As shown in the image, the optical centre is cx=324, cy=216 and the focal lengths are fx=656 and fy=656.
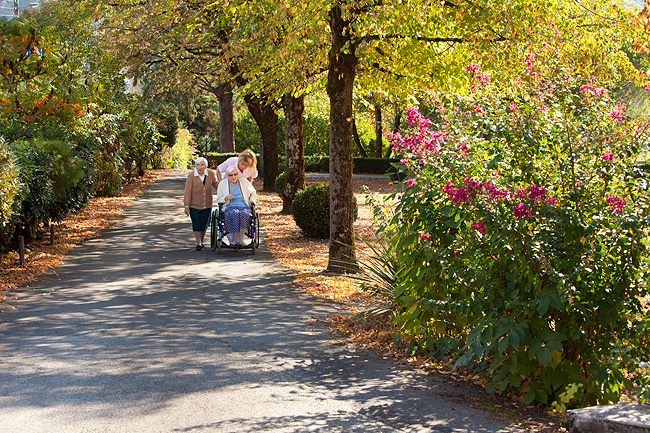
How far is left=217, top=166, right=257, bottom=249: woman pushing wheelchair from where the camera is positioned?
11.9m

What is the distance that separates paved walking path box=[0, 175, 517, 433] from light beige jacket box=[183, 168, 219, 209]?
2784 millimetres

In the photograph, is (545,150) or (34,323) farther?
(34,323)

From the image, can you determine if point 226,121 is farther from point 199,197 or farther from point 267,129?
point 199,197

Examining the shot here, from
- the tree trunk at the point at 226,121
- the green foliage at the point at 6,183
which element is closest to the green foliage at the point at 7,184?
the green foliage at the point at 6,183

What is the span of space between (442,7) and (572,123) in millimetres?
5709

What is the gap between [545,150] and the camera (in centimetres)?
505

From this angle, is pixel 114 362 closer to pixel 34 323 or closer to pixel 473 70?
pixel 34 323

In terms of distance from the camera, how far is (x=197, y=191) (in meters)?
12.4

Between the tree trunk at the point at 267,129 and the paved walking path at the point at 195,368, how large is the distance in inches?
499

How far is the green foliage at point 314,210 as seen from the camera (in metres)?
13.7

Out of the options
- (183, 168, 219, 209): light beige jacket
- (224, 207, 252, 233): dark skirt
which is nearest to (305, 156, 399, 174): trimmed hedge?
(183, 168, 219, 209): light beige jacket

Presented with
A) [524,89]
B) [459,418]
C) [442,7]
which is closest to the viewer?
[459,418]

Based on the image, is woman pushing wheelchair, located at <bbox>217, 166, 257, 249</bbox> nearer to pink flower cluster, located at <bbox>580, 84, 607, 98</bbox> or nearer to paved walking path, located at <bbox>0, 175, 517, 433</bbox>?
paved walking path, located at <bbox>0, 175, 517, 433</bbox>

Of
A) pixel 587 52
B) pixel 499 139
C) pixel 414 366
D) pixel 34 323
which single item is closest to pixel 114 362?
pixel 34 323
